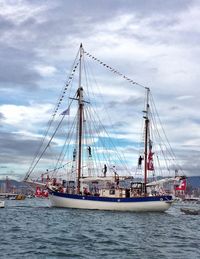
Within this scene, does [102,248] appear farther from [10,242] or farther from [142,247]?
[10,242]

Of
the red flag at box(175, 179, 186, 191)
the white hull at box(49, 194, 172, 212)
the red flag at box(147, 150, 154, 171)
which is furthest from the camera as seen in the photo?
the red flag at box(175, 179, 186, 191)

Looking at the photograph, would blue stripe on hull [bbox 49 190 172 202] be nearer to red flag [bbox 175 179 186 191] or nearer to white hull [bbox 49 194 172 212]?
white hull [bbox 49 194 172 212]

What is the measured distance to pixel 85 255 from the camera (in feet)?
120

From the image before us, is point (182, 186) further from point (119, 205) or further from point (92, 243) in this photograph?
point (92, 243)

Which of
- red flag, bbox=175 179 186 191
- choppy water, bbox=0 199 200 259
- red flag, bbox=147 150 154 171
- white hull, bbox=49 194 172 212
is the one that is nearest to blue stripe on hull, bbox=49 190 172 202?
white hull, bbox=49 194 172 212

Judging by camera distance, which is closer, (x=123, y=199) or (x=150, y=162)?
(x=123, y=199)

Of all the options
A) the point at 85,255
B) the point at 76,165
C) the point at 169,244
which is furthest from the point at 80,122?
the point at 85,255

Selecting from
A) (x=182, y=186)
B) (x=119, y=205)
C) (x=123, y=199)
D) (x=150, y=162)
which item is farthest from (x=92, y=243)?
(x=182, y=186)

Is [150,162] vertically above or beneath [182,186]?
above

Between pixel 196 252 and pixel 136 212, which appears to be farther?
pixel 136 212

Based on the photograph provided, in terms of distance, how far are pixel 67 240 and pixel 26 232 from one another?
7829 millimetres

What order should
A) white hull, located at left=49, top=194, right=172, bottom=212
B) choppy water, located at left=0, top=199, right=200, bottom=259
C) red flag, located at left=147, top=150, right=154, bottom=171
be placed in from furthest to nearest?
red flag, located at left=147, top=150, right=154, bottom=171 < white hull, located at left=49, top=194, right=172, bottom=212 < choppy water, located at left=0, top=199, right=200, bottom=259

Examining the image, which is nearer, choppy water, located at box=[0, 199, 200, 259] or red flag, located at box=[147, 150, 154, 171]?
choppy water, located at box=[0, 199, 200, 259]

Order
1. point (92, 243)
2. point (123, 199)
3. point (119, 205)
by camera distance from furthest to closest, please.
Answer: point (119, 205), point (123, 199), point (92, 243)
